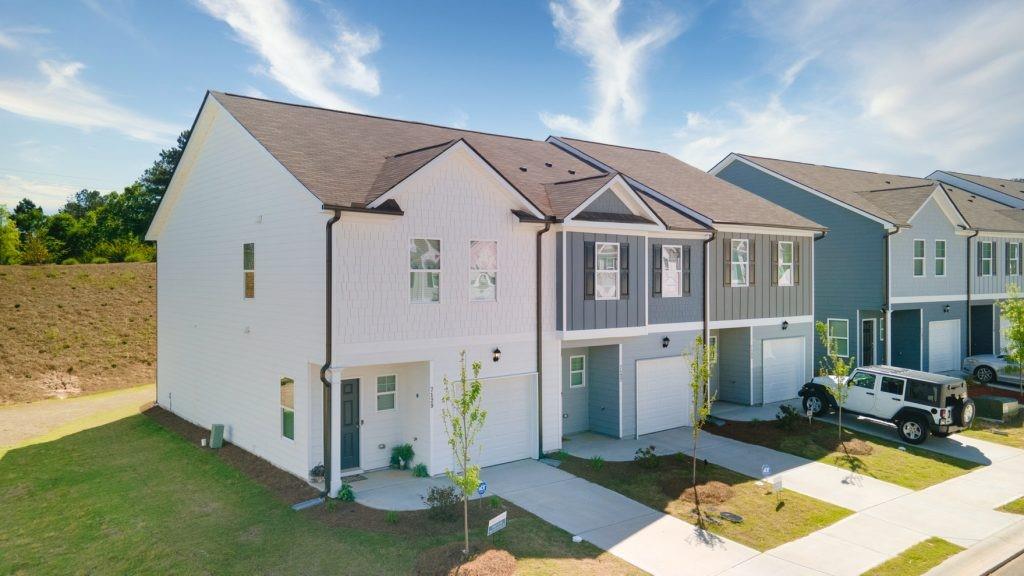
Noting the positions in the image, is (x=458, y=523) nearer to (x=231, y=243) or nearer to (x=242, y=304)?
(x=242, y=304)

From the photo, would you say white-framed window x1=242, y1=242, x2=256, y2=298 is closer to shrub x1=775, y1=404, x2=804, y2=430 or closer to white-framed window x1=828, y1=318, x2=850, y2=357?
shrub x1=775, y1=404, x2=804, y2=430

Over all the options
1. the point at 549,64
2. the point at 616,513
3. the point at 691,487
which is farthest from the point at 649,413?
the point at 549,64

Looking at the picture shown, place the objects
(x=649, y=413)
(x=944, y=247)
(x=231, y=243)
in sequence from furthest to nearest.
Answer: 1. (x=944, y=247)
2. (x=649, y=413)
3. (x=231, y=243)

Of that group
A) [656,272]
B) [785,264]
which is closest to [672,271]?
[656,272]

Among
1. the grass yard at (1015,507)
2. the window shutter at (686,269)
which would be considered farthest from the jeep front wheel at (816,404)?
the grass yard at (1015,507)

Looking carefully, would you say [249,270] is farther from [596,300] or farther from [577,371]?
[577,371]

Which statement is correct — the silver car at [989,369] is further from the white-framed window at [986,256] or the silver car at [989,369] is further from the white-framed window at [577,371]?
the white-framed window at [577,371]
